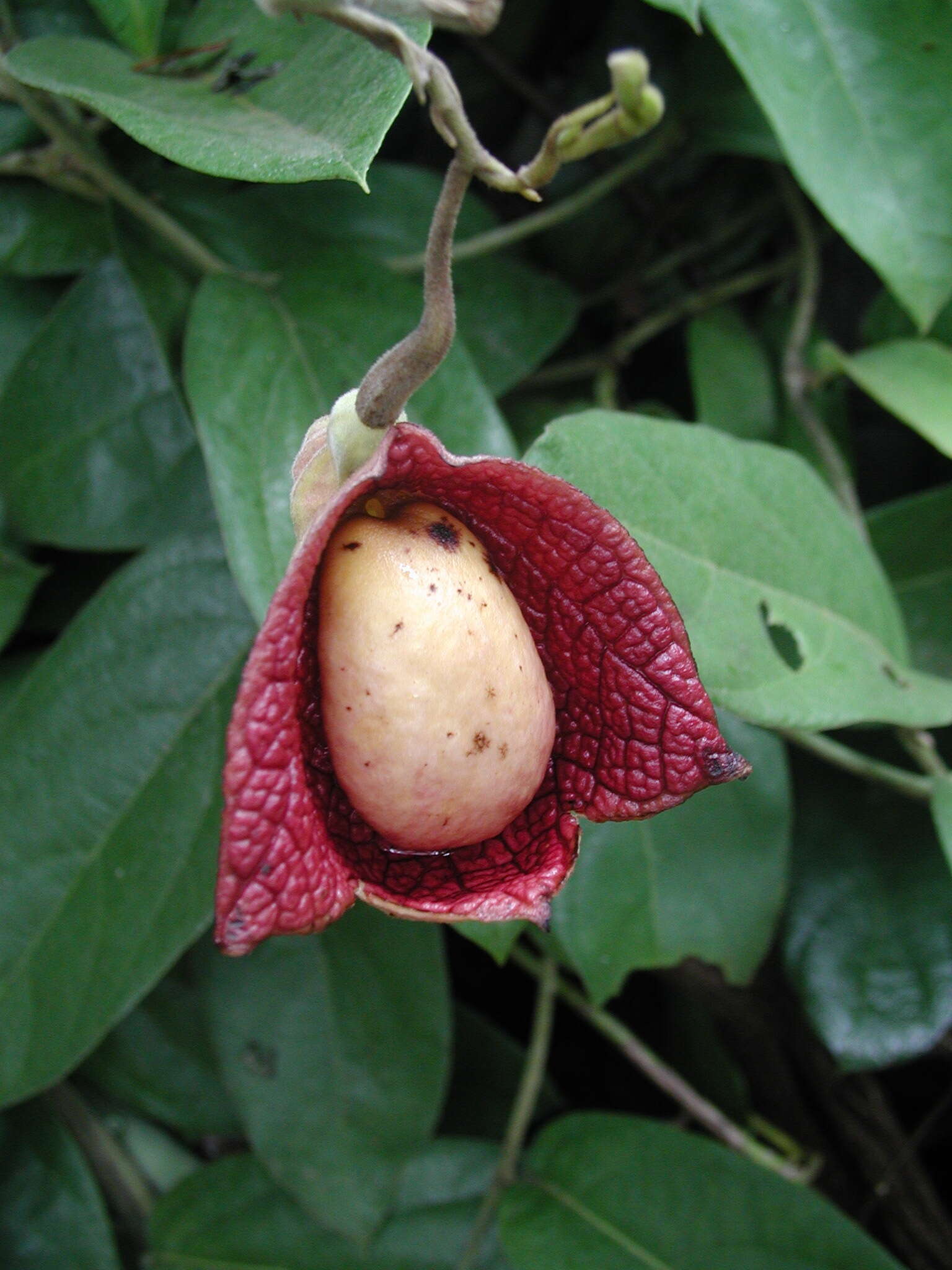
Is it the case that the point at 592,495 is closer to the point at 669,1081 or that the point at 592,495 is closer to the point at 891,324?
the point at 891,324

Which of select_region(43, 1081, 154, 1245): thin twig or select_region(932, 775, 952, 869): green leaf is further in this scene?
select_region(43, 1081, 154, 1245): thin twig

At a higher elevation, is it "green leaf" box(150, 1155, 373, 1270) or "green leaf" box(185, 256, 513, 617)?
"green leaf" box(185, 256, 513, 617)

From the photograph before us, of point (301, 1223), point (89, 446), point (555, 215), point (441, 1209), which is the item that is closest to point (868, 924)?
point (441, 1209)

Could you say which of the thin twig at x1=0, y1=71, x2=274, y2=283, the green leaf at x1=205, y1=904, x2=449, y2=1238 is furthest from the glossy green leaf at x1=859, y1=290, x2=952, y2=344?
the green leaf at x1=205, y1=904, x2=449, y2=1238

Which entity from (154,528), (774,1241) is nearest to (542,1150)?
(774,1241)

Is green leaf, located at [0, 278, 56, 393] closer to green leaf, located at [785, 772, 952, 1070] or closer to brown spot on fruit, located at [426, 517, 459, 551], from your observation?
brown spot on fruit, located at [426, 517, 459, 551]

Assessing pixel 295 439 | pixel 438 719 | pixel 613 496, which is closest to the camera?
pixel 438 719

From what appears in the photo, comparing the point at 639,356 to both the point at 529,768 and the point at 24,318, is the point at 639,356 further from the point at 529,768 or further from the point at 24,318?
the point at 529,768
